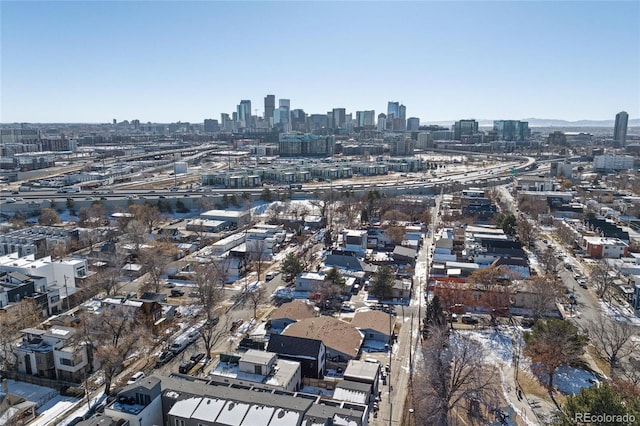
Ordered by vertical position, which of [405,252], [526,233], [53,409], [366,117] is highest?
[366,117]

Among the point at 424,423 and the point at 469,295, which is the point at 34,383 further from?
the point at 469,295

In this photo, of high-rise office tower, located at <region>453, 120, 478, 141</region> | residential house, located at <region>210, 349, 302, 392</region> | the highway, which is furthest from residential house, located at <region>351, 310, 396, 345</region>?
high-rise office tower, located at <region>453, 120, 478, 141</region>

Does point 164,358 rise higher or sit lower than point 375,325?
lower

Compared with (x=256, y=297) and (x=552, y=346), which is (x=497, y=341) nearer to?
(x=552, y=346)

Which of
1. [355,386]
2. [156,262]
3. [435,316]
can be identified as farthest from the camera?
[156,262]

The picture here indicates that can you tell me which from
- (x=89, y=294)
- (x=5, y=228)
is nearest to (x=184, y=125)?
(x=5, y=228)

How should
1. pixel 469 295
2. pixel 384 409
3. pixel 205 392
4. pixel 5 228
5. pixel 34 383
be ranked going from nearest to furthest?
pixel 205 392 < pixel 384 409 < pixel 34 383 < pixel 469 295 < pixel 5 228

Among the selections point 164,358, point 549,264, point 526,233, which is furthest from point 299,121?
point 164,358
